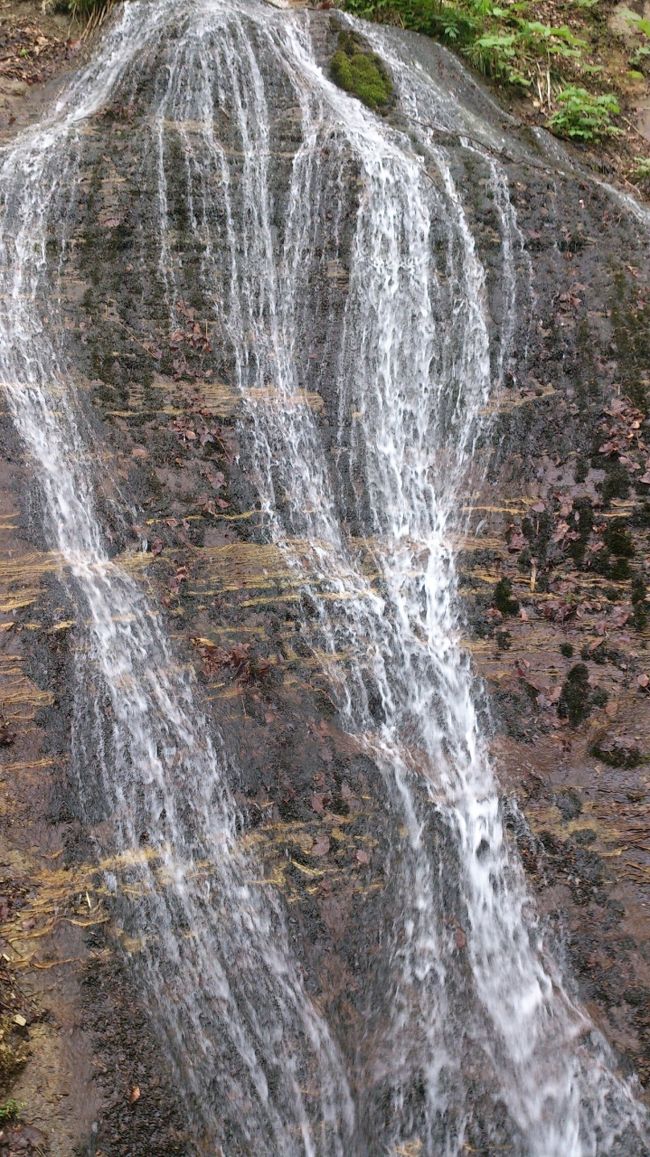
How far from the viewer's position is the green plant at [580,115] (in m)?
10.6

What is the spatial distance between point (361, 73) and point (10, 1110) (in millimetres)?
10829

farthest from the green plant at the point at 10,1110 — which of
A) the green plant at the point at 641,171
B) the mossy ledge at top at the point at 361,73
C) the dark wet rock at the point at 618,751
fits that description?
the green plant at the point at 641,171

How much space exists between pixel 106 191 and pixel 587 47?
25.8 ft

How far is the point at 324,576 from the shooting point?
704 cm

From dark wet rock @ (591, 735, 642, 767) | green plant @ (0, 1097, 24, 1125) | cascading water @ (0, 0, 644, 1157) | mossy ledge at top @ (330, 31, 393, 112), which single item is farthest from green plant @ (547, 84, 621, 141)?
green plant @ (0, 1097, 24, 1125)

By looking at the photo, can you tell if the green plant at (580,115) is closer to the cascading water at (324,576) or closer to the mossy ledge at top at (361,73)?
the cascading water at (324,576)

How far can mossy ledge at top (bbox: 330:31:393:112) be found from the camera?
31.8ft

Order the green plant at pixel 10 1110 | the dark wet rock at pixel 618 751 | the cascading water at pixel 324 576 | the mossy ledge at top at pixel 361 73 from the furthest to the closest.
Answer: the mossy ledge at top at pixel 361 73, the dark wet rock at pixel 618 751, the cascading water at pixel 324 576, the green plant at pixel 10 1110

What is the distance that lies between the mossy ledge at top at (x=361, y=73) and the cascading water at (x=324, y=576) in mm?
210

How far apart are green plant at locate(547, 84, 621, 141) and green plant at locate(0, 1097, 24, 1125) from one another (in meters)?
11.7

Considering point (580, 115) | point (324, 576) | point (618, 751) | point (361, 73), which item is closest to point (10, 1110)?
point (324, 576)

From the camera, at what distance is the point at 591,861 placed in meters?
5.91

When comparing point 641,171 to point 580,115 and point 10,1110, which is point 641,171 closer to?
point 580,115

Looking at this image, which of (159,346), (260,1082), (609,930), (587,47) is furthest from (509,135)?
(260,1082)
